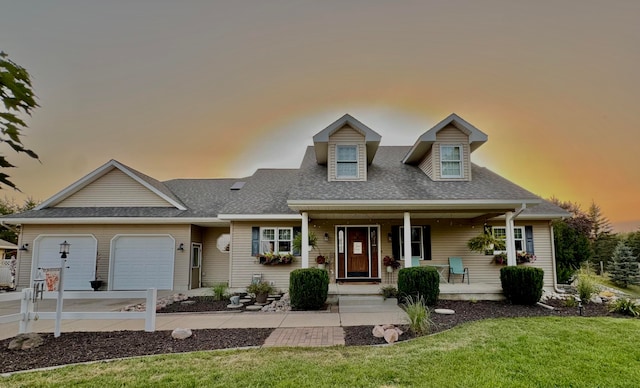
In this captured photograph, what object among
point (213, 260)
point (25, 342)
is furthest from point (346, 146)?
point (25, 342)

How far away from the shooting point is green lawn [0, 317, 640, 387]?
13.4ft

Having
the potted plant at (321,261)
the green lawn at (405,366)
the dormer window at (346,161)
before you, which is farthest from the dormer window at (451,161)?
the green lawn at (405,366)

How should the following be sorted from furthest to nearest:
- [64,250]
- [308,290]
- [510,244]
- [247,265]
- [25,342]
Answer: [247,265]
[64,250]
[510,244]
[308,290]
[25,342]

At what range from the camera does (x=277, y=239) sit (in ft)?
42.8

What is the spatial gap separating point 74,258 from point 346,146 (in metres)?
11.3

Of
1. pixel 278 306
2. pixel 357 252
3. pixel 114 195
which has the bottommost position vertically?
pixel 278 306

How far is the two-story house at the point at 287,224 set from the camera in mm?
11602

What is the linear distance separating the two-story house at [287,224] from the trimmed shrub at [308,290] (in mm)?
2309

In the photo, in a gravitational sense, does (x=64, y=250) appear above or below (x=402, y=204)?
below

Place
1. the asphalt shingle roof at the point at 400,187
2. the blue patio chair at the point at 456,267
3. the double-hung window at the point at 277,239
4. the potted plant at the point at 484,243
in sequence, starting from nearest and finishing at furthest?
the asphalt shingle roof at the point at 400,187 → the potted plant at the point at 484,243 → the blue patio chair at the point at 456,267 → the double-hung window at the point at 277,239

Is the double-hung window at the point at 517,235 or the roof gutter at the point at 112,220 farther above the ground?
the roof gutter at the point at 112,220

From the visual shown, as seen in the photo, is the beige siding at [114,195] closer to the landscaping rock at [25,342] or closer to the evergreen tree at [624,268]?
the landscaping rock at [25,342]

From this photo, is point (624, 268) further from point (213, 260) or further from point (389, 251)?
point (213, 260)

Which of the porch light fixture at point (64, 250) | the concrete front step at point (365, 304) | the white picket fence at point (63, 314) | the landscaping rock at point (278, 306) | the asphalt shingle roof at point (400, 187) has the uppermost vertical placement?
the asphalt shingle roof at point (400, 187)
